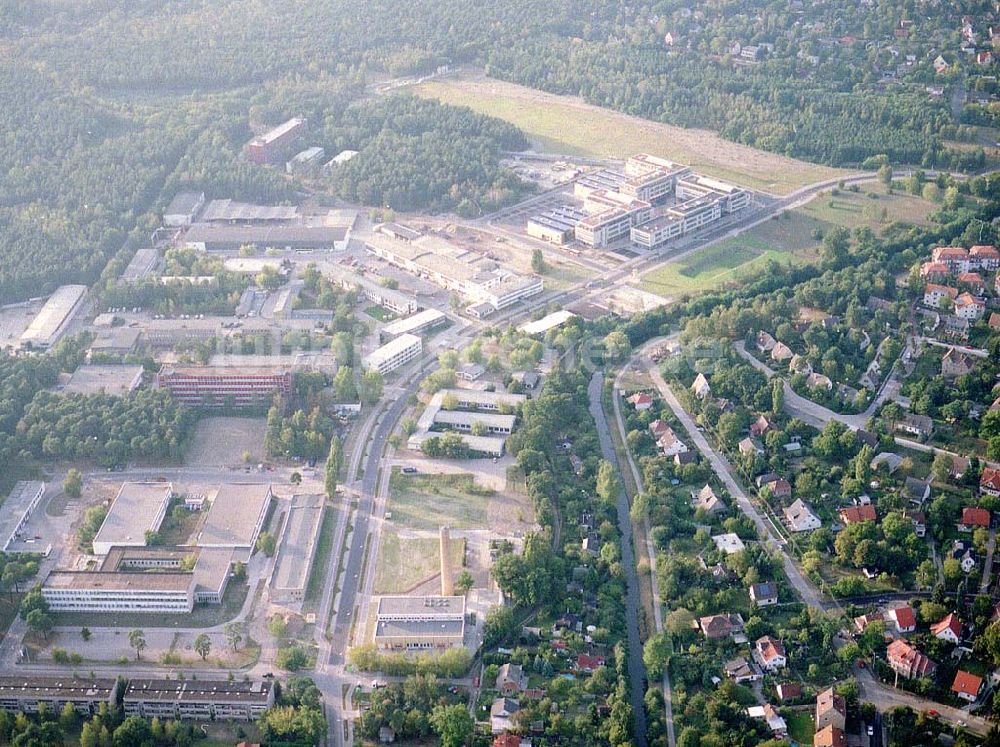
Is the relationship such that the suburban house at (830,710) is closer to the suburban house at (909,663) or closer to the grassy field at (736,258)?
the suburban house at (909,663)

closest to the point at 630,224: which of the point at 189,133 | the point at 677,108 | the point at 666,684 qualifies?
the point at 677,108

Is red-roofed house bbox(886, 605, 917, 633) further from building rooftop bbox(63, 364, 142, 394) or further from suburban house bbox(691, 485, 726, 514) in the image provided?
building rooftop bbox(63, 364, 142, 394)

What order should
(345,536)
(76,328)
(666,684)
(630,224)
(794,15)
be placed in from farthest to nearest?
(794,15), (630,224), (76,328), (345,536), (666,684)

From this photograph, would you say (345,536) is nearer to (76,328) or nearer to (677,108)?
(76,328)

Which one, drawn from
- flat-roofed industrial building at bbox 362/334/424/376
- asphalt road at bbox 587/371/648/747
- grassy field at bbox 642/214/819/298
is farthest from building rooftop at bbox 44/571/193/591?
grassy field at bbox 642/214/819/298

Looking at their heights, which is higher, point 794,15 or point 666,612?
point 794,15

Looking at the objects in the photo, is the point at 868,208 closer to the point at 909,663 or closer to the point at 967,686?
the point at 909,663

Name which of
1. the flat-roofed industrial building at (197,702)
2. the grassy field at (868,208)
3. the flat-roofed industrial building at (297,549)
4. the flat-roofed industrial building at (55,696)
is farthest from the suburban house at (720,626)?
the grassy field at (868,208)
